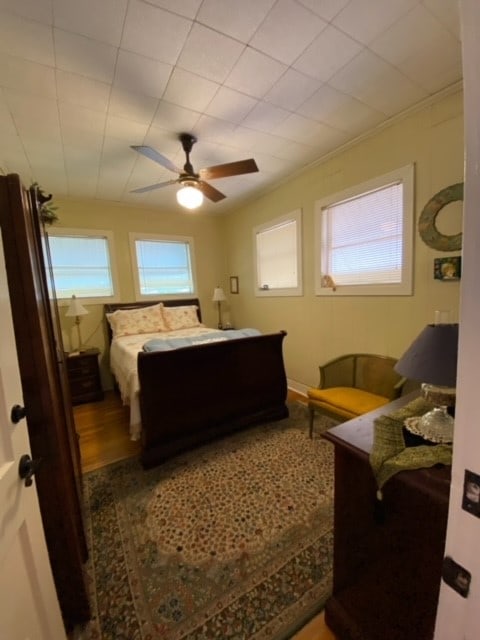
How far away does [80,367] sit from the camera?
354 centimetres

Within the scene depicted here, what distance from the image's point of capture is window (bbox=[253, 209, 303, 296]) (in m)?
3.41

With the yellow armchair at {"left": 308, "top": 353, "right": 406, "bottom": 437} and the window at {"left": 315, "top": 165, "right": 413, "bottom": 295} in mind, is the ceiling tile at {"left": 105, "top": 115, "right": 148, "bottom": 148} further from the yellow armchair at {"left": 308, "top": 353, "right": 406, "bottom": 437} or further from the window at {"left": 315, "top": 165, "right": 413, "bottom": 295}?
the yellow armchair at {"left": 308, "top": 353, "right": 406, "bottom": 437}

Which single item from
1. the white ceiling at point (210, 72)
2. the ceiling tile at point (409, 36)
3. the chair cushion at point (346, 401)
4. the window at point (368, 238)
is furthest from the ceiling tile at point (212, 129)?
the chair cushion at point (346, 401)

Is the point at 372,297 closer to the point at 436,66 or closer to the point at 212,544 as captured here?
the point at 436,66

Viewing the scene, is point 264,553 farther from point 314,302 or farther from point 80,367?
point 80,367

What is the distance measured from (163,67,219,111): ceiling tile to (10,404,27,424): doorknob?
2.02m

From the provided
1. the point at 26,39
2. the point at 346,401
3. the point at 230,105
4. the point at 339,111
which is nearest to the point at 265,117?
→ the point at 230,105

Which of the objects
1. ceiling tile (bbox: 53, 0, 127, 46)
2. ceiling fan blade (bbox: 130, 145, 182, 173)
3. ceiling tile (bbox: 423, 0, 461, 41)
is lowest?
ceiling fan blade (bbox: 130, 145, 182, 173)

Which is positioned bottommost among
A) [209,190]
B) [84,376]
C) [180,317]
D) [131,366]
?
[84,376]

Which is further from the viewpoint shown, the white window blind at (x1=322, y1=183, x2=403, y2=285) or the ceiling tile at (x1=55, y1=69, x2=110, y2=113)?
the white window blind at (x1=322, y1=183, x2=403, y2=285)

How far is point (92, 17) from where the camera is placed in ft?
4.35

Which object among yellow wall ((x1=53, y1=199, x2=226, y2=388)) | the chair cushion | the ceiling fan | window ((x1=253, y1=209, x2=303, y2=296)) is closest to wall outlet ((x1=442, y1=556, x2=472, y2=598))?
the chair cushion

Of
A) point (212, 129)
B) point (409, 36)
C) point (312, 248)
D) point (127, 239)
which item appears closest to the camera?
point (409, 36)

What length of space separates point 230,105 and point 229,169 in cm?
43
